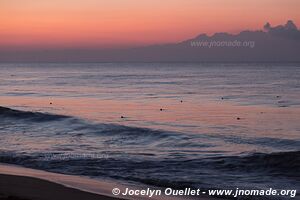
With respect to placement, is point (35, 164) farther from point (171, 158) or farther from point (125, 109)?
point (125, 109)

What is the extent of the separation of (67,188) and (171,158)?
506 cm

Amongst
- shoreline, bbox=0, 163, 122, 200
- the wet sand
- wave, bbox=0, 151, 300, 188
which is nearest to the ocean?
wave, bbox=0, 151, 300, 188

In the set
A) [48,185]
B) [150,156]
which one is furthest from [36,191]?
[150,156]

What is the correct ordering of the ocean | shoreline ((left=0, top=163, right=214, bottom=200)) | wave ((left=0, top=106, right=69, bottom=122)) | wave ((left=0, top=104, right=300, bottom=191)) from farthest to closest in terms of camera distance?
wave ((left=0, top=106, right=69, bottom=122)) → the ocean → wave ((left=0, top=104, right=300, bottom=191)) → shoreline ((left=0, top=163, right=214, bottom=200))

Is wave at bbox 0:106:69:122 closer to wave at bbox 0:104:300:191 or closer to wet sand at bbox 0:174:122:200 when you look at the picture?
wave at bbox 0:104:300:191

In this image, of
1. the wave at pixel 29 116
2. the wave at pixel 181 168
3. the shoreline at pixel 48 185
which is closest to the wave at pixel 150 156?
the wave at pixel 181 168

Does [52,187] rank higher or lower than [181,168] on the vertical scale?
higher

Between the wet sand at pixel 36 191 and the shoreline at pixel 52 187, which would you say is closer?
the wet sand at pixel 36 191

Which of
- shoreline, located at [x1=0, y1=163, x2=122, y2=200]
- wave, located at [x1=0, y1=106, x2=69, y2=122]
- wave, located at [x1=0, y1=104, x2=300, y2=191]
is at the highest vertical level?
shoreline, located at [x1=0, y1=163, x2=122, y2=200]

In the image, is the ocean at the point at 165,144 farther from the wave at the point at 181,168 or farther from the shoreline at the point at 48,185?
the shoreline at the point at 48,185

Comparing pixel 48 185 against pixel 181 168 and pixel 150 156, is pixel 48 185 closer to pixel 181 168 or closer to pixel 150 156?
pixel 181 168

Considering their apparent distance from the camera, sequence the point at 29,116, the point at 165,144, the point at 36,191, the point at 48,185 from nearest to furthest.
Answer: the point at 36,191, the point at 48,185, the point at 165,144, the point at 29,116

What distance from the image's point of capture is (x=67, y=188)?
10375 millimetres

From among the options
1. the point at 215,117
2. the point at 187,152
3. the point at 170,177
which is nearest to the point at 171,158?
the point at 187,152
